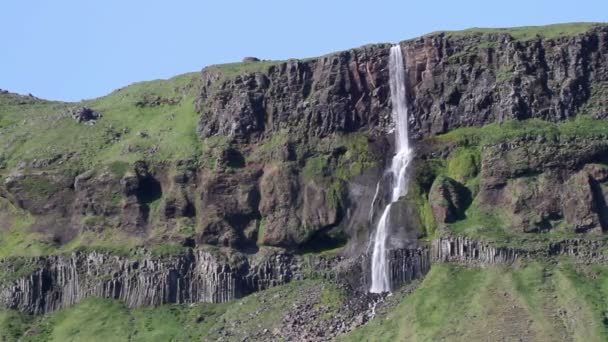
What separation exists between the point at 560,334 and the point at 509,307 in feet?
21.7

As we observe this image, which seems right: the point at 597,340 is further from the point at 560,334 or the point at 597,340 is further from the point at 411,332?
the point at 411,332

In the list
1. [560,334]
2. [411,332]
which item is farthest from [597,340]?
[411,332]

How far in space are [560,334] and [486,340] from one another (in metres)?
6.28

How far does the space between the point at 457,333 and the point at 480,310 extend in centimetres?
361

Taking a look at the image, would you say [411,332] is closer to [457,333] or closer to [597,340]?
[457,333]

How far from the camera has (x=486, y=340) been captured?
195 metres

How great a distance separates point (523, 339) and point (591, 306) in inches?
283

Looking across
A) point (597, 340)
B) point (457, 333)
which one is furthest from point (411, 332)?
point (597, 340)

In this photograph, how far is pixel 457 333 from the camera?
197 m

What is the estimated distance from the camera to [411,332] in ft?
656

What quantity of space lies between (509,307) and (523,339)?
5386 mm

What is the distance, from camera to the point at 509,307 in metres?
199

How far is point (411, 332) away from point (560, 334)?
13590mm

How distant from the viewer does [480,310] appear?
7854 inches
